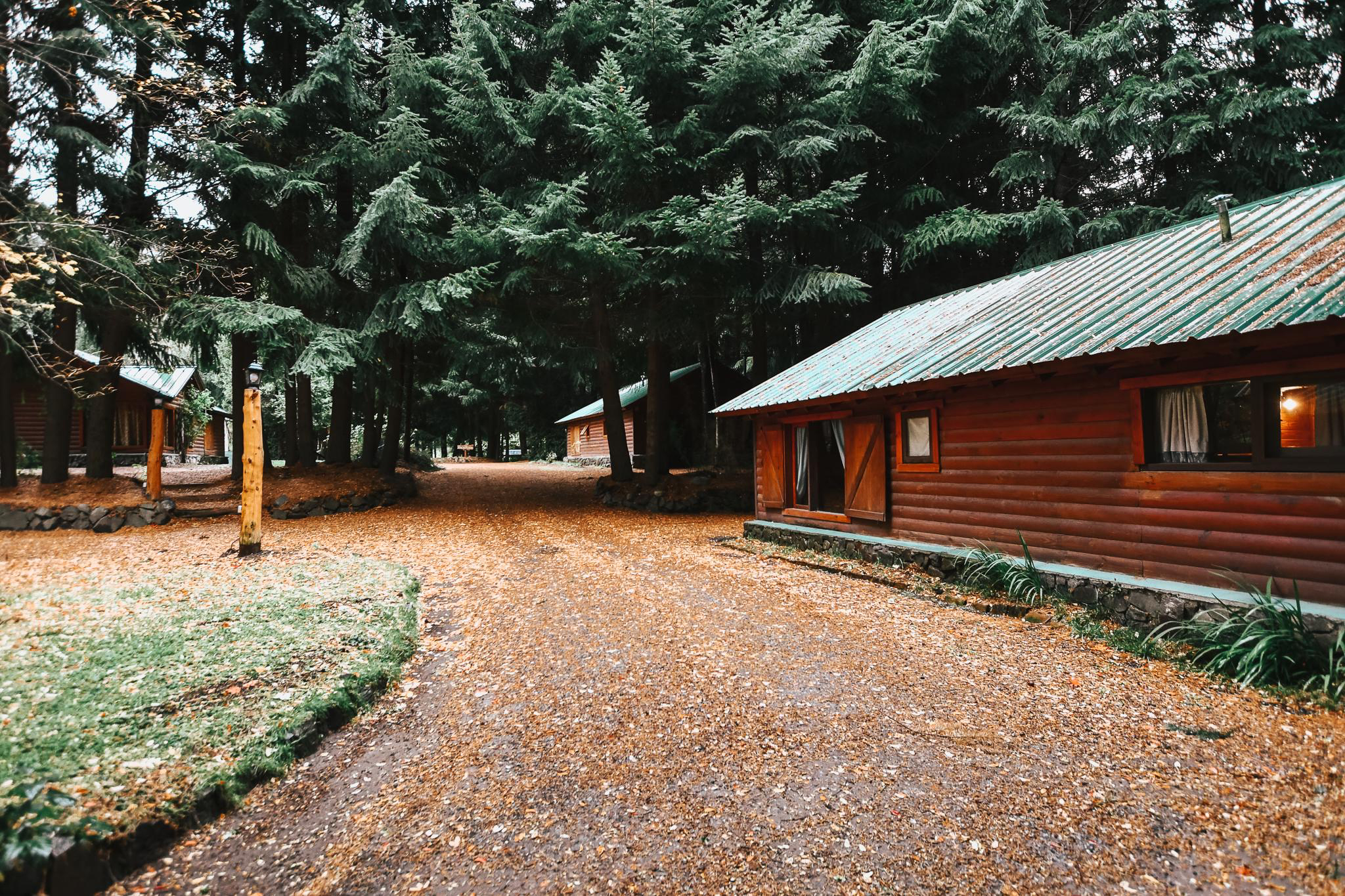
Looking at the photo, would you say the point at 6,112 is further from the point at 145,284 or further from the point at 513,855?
the point at 513,855

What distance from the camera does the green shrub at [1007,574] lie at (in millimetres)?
7418

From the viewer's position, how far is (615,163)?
49.4ft

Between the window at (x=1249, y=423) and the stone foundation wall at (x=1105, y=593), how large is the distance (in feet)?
4.61

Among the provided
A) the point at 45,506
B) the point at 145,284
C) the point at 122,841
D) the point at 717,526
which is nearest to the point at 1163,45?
the point at 717,526

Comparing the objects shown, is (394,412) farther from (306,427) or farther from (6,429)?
(6,429)

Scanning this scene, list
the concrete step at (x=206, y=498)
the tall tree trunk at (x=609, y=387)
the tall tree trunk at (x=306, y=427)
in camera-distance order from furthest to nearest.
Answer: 1. the tall tree trunk at (x=306, y=427)
2. the tall tree trunk at (x=609, y=387)
3. the concrete step at (x=206, y=498)

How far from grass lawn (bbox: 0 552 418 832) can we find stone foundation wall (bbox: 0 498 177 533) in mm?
7532

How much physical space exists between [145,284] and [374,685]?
11947 mm

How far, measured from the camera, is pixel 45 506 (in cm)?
1270

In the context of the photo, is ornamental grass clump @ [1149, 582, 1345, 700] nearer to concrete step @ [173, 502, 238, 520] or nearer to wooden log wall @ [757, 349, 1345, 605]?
wooden log wall @ [757, 349, 1345, 605]

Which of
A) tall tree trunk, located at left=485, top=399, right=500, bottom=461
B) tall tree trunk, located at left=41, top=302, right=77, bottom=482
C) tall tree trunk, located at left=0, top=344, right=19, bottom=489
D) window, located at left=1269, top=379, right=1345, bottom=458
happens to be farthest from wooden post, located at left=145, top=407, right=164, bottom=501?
tall tree trunk, located at left=485, top=399, right=500, bottom=461

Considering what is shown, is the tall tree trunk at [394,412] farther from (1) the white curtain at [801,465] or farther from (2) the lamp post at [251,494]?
(1) the white curtain at [801,465]

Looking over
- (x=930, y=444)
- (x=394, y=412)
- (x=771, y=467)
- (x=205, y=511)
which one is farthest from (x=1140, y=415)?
(x=394, y=412)

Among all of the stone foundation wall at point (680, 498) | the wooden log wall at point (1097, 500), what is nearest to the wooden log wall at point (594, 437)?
the stone foundation wall at point (680, 498)
